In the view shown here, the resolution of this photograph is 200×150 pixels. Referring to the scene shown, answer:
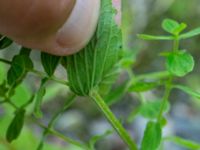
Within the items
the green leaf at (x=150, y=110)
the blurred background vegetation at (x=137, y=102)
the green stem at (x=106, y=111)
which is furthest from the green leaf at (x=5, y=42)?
the blurred background vegetation at (x=137, y=102)

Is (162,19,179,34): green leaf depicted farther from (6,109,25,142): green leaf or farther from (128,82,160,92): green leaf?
(6,109,25,142): green leaf

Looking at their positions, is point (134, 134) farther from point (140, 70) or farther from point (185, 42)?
point (185, 42)

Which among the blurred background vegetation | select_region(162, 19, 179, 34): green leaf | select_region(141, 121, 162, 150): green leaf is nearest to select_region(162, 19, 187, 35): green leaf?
select_region(162, 19, 179, 34): green leaf

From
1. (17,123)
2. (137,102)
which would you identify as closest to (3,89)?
(17,123)

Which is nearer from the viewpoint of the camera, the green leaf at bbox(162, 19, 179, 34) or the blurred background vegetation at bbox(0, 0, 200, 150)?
the green leaf at bbox(162, 19, 179, 34)

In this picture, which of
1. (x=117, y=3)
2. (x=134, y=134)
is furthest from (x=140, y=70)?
(x=117, y=3)
